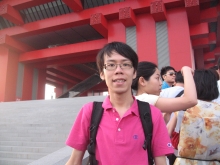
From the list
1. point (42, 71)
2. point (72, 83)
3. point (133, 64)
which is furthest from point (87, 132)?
point (72, 83)

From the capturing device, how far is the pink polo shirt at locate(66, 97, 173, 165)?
1010 mm

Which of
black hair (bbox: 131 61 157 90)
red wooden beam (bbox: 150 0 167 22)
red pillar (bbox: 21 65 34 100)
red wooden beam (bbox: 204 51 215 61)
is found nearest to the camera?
black hair (bbox: 131 61 157 90)

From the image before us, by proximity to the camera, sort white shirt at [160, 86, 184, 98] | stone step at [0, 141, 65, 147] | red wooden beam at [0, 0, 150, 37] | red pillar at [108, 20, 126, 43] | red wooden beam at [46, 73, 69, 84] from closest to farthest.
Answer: white shirt at [160, 86, 184, 98]
stone step at [0, 141, 65, 147]
red wooden beam at [0, 0, 150, 37]
red pillar at [108, 20, 126, 43]
red wooden beam at [46, 73, 69, 84]

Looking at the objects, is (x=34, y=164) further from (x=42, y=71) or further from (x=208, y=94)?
(x=42, y=71)

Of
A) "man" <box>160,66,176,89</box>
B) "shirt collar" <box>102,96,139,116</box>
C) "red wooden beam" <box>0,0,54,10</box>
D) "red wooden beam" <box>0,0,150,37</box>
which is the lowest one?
"shirt collar" <box>102,96,139,116</box>

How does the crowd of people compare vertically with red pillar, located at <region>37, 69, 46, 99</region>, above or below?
below

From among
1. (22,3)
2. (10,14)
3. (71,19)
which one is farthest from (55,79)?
(71,19)

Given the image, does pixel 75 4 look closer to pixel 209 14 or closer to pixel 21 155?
pixel 209 14

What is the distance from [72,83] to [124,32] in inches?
445

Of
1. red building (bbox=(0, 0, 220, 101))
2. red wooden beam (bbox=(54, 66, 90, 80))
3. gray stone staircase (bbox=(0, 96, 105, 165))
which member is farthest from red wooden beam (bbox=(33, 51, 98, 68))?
gray stone staircase (bbox=(0, 96, 105, 165))

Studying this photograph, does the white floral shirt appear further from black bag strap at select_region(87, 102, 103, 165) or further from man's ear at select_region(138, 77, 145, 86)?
black bag strap at select_region(87, 102, 103, 165)

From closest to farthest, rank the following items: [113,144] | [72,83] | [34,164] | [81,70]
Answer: [113,144] < [34,164] < [81,70] < [72,83]

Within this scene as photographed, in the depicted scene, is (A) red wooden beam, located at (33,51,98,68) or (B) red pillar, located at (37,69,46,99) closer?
(A) red wooden beam, located at (33,51,98,68)

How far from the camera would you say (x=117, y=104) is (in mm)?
1171
